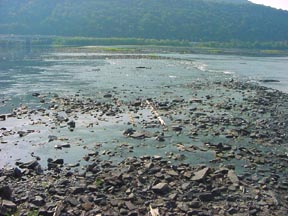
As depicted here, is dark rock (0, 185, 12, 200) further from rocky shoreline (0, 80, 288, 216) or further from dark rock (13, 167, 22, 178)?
dark rock (13, 167, 22, 178)

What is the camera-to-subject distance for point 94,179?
17.4 m

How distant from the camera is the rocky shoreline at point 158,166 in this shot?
14.8 metres

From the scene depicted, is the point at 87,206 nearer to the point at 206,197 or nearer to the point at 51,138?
the point at 206,197

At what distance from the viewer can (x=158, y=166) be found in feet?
63.3

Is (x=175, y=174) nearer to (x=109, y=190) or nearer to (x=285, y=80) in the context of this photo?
(x=109, y=190)

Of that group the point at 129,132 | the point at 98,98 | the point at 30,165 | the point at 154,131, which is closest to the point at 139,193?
the point at 30,165

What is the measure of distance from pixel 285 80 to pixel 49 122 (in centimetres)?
4697

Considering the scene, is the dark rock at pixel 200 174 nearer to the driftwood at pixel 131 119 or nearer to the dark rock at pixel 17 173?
the dark rock at pixel 17 173

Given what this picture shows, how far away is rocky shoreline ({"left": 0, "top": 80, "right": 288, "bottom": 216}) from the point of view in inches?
584

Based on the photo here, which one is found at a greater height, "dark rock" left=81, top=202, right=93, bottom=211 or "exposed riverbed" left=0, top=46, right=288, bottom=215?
"dark rock" left=81, top=202, right=93, bottom=211

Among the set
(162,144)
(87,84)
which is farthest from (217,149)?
(87,84)

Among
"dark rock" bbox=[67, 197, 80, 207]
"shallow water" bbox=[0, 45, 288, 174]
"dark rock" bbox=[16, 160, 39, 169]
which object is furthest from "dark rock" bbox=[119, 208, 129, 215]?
"shallow water" bbox=[0, 45, 288, 174]

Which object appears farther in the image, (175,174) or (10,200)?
(175,174)

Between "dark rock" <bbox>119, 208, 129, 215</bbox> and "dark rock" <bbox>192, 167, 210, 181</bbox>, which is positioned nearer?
"dark rock" <bbox>119, 208, 129, 215</bbox>
